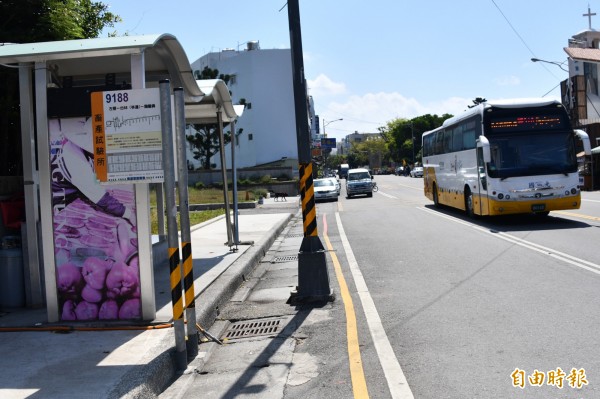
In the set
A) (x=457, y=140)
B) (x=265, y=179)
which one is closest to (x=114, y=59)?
(x=457, y=140)

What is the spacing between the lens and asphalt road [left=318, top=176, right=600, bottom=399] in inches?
202

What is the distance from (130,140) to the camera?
6.04 m

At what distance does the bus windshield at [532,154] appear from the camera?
659 inches

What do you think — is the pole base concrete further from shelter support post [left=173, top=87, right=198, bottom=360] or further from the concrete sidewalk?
shelter support post [left=173, top=87, right=198, bottom=360]

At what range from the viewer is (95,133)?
615 centimetres

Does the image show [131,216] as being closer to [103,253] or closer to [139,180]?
[103,253]

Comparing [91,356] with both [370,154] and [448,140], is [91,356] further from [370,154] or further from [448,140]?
[370,154]

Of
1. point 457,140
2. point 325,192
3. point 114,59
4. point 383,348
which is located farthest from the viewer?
point 325,192

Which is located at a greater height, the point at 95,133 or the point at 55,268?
the point at 95,133

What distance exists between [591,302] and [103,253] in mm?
5910

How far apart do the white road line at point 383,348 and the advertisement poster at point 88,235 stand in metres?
2.74

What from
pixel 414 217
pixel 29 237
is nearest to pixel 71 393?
pixel 29 237

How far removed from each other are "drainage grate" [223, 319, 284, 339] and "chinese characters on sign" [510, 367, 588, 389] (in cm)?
297

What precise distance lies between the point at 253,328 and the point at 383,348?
192cm
